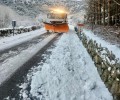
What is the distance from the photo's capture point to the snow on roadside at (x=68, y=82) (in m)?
7.20

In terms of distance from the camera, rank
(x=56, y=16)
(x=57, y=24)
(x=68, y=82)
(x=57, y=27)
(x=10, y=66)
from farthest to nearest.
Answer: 1. (x=56, y=16)
2. (x=57, y=24)
3. (x=57, y=27)
4. (x=10, y=66)
5. (x=68, y=82)

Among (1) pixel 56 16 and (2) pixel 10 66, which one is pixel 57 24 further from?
(2) pixel 10 66

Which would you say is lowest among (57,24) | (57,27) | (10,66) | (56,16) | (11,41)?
(10,66)

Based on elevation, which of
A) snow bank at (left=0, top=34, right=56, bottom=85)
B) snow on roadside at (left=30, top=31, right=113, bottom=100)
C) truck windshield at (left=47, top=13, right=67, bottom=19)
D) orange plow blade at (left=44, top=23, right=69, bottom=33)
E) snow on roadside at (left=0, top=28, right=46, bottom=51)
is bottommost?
snow on roadside at (left=30, top=31, right=113, bottom=100)

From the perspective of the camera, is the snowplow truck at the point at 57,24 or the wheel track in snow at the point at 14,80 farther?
the snowplow truck at the point at 57,24

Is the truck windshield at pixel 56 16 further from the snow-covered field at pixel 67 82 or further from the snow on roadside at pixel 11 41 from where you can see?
the snow-covered field at pixel 67 82

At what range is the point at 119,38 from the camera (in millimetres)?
17906

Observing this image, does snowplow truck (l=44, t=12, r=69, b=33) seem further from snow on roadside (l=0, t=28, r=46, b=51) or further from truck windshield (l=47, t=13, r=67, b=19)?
snow on roadside (l=0, t=28, r=46, b=51)

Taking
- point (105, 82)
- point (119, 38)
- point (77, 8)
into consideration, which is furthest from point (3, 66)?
point (77, 8)

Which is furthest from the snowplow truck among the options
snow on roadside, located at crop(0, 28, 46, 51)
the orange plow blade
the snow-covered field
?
the snow-covered field

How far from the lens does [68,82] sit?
848cm

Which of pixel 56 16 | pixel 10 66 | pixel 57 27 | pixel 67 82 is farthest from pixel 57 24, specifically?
pixel 67 82

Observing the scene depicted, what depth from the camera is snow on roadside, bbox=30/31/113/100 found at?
7.20 meters

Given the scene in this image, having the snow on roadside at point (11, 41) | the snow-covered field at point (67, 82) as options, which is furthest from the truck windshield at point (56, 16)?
the snow-covered field at point (67, 82)
